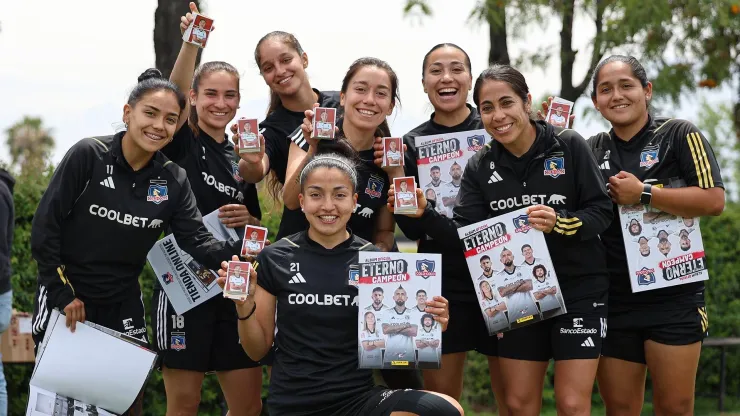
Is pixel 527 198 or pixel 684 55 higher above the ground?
pixel 684 55

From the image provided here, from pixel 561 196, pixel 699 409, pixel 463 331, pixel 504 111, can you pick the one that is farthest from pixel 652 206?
pixel 699 409

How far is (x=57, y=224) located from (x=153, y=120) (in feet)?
2.53

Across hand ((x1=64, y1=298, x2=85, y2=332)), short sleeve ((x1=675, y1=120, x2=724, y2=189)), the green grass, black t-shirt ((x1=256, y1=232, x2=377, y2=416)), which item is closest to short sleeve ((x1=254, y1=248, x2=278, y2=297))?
black t-shirt ((x1=256, y1=232, x2=377, y2=416))

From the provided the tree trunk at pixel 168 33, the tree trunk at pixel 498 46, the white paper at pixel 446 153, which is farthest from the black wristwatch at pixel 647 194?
the tree trunk at pixel 498 46

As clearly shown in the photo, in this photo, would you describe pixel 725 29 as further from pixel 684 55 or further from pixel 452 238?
pixel 452 238

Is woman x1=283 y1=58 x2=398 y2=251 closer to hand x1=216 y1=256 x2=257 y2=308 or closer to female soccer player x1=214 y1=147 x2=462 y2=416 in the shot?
female soccer player x1=214 y1=147 x2=462 y2=416

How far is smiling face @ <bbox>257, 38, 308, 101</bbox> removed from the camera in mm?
6180

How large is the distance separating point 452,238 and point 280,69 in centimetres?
158

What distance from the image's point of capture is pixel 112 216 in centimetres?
544

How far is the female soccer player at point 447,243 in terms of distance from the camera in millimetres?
5840

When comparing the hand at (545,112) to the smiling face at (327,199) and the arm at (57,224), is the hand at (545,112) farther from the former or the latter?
the arm at (57,224)

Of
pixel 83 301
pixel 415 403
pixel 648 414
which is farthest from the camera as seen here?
pixel 648 414

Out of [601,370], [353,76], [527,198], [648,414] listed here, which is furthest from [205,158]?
[648,414]

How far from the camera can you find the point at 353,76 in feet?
19.1
